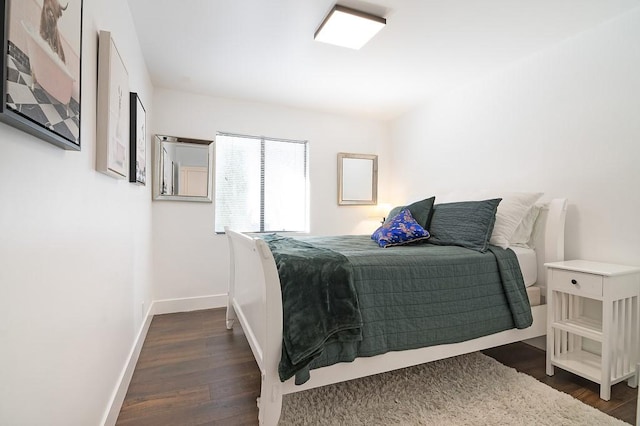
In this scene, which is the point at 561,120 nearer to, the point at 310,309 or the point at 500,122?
the point at 500,122

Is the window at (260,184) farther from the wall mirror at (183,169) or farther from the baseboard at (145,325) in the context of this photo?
the baseboard at (145,325)

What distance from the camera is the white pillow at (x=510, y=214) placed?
2166 mm

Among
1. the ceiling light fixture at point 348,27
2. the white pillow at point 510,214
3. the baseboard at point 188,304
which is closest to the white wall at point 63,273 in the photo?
the ceiling light fixture at point 348,27

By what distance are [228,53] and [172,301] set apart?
8.31ft

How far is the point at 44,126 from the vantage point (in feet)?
2.57

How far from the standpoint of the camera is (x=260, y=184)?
3.78 m

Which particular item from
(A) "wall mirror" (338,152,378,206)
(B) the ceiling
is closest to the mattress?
(B) the ceiling

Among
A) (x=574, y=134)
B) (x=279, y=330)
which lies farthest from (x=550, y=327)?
Result: (x=279, y=330)

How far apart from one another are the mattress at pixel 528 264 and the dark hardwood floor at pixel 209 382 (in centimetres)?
58

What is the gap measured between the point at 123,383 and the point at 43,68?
1.69m

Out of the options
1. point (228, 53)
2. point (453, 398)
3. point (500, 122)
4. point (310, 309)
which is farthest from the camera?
point (500, 122)

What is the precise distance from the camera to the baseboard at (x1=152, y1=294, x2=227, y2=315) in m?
3.16

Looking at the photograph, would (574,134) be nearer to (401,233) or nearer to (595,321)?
(595,321)

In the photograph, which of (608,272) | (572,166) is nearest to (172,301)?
(608,272)
